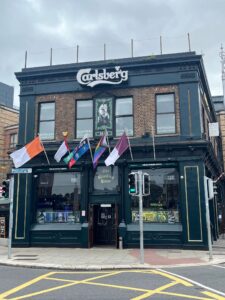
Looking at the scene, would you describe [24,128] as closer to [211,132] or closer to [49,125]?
[49,125]

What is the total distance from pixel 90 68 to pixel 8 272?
12.1m

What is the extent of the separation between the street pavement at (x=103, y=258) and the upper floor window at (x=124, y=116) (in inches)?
242

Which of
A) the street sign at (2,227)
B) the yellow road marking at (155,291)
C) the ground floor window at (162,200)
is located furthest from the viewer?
the street sign at (2,227)

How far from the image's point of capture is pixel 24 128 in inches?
808

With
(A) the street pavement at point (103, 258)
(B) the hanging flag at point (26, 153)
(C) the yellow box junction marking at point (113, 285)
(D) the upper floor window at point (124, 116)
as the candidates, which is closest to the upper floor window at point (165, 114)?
(D) the upper floor window at point (124, 116)

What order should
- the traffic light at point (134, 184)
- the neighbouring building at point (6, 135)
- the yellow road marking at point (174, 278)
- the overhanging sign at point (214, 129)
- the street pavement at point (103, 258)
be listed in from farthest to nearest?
the neighbouring building at point (6, 135)
the overhanging sign at point (214, 129)
the traffic light at point (134, 184)
the street pavement at point (103, 258)
the yellow road marking at point (174, 278)

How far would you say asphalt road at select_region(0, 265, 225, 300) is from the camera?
8250 mm

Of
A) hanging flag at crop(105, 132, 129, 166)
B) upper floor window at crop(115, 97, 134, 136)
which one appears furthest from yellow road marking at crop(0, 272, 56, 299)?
upper floor window at crop(115, 97, 134, 136)

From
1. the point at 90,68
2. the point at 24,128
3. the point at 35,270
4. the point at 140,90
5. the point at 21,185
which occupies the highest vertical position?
the point at 90,68

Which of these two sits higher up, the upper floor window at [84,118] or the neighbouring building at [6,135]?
the neighbouring building at [6,135]

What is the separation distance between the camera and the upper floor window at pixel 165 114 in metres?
19.0

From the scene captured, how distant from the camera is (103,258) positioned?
14.6 m

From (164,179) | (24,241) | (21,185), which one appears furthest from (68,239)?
(164,179)

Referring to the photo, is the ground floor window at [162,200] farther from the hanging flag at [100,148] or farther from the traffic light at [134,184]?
the traffic light at [134,184]
